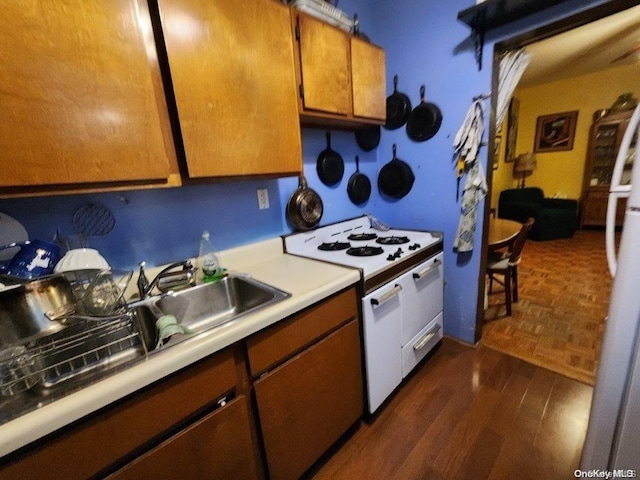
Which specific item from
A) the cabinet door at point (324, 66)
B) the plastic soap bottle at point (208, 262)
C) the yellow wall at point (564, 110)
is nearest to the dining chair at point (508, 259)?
the cabinet door at point (324, 66)

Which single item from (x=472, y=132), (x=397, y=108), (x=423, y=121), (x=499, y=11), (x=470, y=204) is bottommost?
(x=470, y=204)

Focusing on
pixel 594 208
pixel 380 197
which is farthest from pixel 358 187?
pixel 594 208

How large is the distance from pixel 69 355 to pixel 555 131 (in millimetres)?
6840

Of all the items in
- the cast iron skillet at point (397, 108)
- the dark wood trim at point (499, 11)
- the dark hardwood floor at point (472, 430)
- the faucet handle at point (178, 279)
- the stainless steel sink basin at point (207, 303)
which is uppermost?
the dark wood trim at point (499, 11)

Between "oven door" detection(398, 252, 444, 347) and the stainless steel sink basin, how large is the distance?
29.4 inches

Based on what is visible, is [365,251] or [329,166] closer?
[365,251]

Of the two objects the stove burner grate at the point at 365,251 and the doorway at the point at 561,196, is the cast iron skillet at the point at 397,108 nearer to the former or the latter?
the doorway at the point at 561,196

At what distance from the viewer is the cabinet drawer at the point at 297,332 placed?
0.90m

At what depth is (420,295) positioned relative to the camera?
63.8 inches

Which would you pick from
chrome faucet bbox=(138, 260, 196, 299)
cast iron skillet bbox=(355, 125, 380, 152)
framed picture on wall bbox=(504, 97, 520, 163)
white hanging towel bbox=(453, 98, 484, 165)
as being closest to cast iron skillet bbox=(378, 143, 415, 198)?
cast iron skillet bbox=(355, 125, 380, 152)

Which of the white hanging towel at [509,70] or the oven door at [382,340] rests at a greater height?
the white hanging towel at [509,70]

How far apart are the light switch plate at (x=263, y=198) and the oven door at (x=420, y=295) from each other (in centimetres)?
87

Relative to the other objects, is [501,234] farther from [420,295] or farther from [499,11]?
[499,11]

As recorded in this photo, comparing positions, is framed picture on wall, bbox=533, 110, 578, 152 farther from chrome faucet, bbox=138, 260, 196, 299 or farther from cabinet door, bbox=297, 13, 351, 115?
chrome faucet, bbox=138, 260, 196, 299
